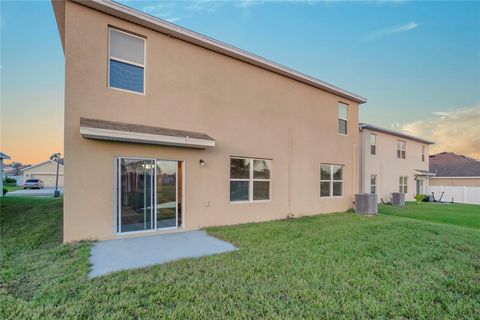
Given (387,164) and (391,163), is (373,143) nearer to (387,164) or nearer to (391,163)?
(387,164)

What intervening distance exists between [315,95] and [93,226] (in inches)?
404

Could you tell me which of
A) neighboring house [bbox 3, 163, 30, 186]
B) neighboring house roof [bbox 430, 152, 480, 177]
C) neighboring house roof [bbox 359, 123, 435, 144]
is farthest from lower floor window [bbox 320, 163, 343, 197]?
neighboring house [bbox 3, 163, 30, 186]

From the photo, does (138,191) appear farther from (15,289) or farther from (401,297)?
(401,297)

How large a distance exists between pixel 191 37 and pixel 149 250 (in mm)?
6314

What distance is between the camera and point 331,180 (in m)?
12.1

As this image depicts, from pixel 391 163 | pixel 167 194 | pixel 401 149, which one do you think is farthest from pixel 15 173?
pixel 401 149

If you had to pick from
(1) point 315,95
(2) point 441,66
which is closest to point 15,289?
(1) point 315,95

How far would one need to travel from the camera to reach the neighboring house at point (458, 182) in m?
21.9

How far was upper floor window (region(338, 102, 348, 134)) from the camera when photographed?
12555 millimetres

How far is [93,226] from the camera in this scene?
6.16m

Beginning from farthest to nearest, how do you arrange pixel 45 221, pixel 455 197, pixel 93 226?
pixel 455 197 < pixel 45 221 < pixel 93 226

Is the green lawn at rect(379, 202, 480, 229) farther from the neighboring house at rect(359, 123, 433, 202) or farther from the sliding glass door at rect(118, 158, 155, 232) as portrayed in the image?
the sliding glass door at rect(118, 158, 155, 232)

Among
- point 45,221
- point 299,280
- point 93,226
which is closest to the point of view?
point 299,280

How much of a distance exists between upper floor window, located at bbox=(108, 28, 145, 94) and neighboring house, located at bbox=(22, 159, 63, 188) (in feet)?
138
